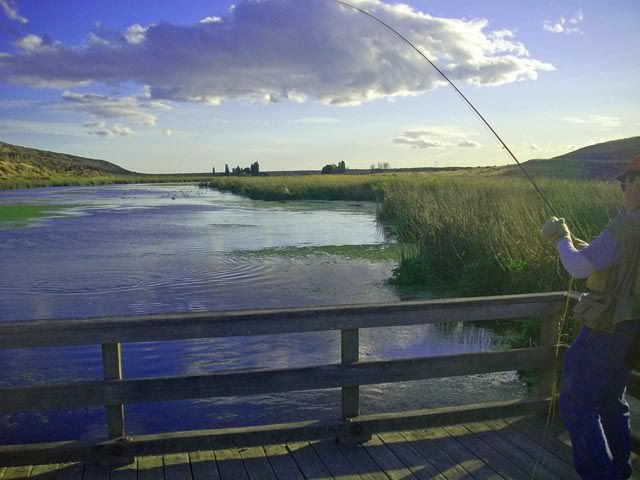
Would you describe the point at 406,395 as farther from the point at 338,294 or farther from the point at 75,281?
the point at 75,281

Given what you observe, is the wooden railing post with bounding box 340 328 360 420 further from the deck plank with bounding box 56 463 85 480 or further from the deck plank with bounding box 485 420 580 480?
the deck plank with bounding box 56 463 85 480

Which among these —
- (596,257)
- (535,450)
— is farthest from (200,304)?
(596,257)

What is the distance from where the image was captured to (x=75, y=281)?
12.8 meters

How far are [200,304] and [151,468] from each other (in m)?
7.06

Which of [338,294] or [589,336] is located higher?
[589,336]

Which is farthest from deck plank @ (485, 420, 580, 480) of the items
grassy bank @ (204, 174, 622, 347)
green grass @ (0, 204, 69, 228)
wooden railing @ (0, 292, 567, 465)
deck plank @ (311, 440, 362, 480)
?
green grass @ (0, 204, 69, 228)

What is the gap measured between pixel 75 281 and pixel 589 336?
38.8 ft

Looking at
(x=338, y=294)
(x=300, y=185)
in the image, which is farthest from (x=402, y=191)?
(x=300, y=185)

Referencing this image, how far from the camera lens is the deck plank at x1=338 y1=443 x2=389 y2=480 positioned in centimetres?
342

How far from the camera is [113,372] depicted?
3.41m

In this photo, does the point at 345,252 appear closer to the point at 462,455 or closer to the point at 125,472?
the point at 462,455

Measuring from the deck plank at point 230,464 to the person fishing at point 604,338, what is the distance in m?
1.76

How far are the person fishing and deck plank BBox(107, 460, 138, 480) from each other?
7.54 ft

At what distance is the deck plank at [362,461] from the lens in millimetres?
3420
